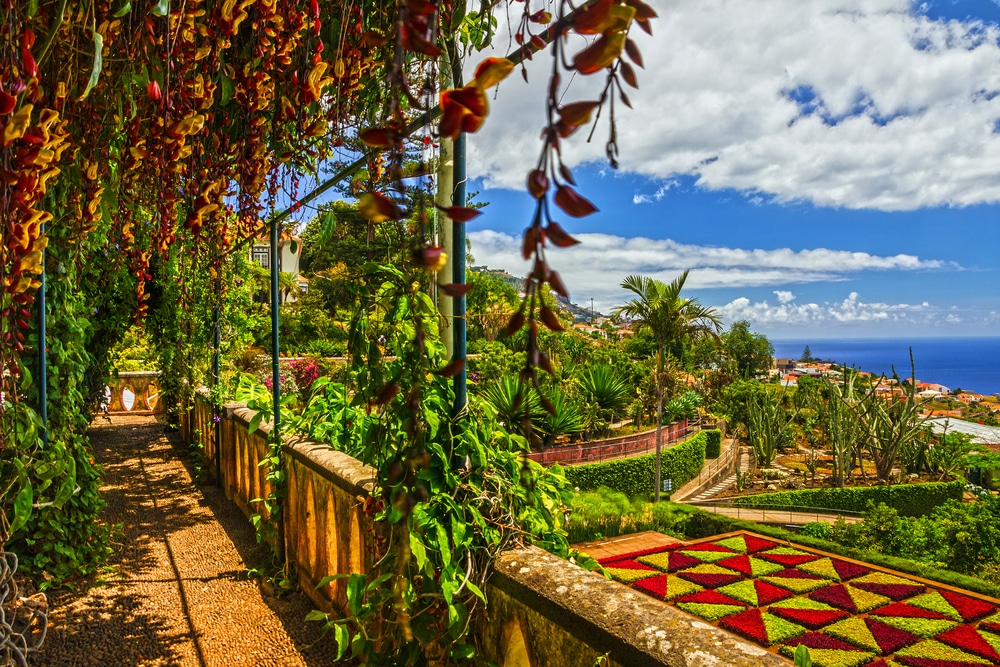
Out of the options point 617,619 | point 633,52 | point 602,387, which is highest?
point 633,52

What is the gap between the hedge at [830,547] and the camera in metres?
9.68

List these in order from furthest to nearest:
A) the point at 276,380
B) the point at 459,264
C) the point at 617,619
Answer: the point at 276,380
the point at 459,264
the point at 617,619

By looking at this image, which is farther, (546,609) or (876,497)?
(876,497)

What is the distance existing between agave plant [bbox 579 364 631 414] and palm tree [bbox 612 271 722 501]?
1.09 meters

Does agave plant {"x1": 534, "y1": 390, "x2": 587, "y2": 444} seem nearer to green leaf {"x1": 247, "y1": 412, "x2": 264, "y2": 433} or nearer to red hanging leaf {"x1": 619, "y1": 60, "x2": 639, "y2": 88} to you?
green leaf {"x1": 247, "y1": 412, "x2": 264, "y2": 433}

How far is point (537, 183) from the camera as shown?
1.31 feet

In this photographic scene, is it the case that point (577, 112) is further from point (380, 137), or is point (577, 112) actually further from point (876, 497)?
point (876, 497)

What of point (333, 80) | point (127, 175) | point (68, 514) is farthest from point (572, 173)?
point (68, 514)

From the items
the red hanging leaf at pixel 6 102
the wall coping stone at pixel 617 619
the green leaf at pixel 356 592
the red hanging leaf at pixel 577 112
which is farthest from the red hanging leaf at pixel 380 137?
the green leaf at pixel 356 592

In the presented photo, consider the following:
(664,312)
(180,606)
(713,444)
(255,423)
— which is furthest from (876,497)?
(180,606)

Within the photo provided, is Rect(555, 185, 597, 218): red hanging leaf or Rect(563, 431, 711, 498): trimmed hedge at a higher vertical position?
Rect(555, 185, 597, 218): red hanging leaf

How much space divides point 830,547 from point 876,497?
230 inches

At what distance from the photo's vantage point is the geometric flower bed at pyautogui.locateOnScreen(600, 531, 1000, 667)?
7652 mm

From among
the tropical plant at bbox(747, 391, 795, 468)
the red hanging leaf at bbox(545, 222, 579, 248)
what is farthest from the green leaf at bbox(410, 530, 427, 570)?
the tropical plant at bbox(747, 391, 795, 468)
